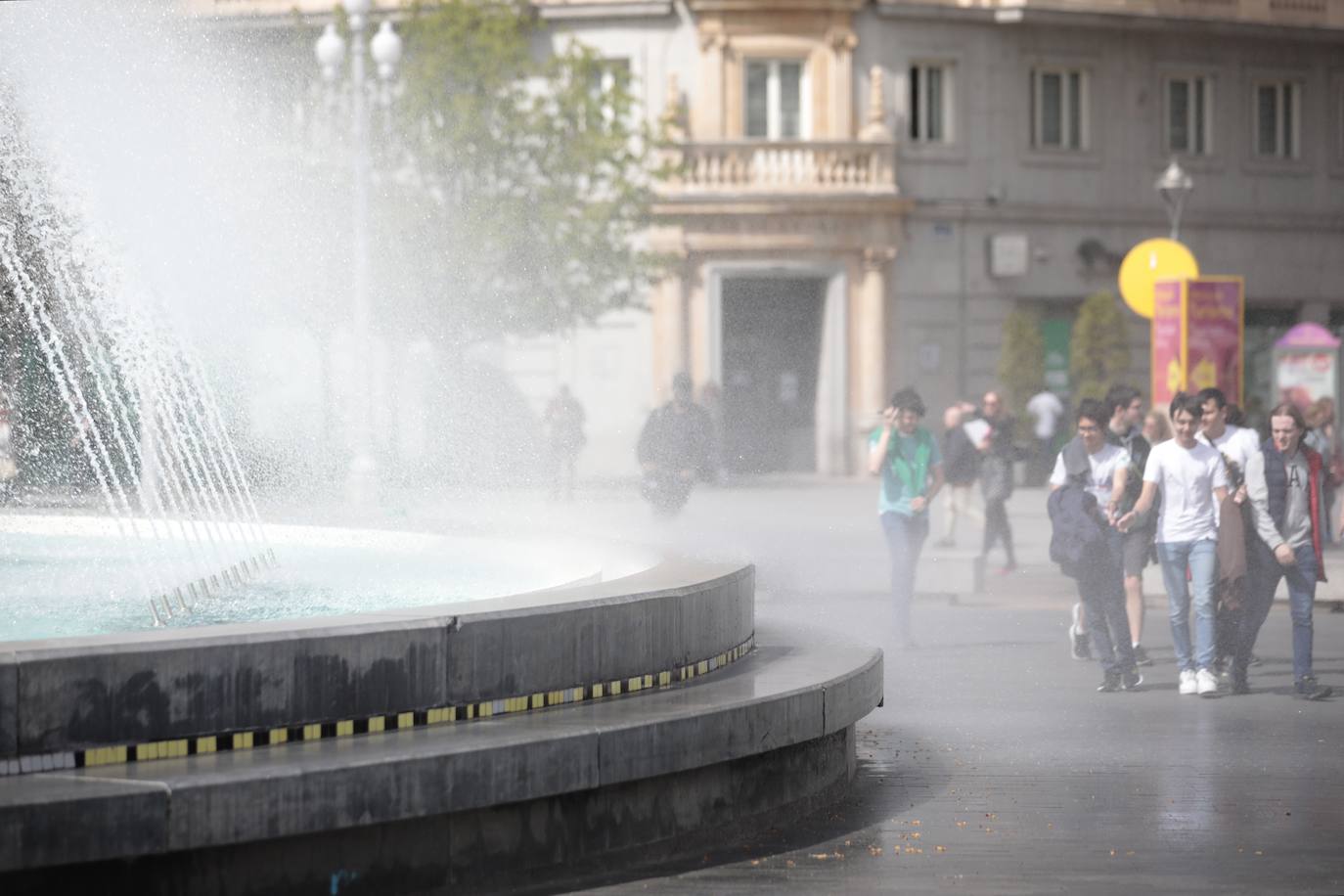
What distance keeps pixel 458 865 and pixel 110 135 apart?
9.42 m

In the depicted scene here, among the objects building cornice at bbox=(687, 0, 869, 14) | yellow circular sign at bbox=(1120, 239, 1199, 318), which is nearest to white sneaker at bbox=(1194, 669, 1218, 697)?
yellow circular sign at bbox=(1120, 239, 1199, 318)

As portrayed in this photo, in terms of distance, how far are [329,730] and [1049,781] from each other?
3562 mm

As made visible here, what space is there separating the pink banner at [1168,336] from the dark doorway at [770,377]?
57.7 feet

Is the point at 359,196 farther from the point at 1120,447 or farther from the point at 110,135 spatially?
the point at 1120,447

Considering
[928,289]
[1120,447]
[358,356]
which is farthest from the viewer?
[928,289]

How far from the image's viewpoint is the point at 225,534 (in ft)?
47.4

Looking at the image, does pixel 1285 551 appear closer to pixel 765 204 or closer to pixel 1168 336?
pixel 1168 336

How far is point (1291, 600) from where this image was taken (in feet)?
39.8

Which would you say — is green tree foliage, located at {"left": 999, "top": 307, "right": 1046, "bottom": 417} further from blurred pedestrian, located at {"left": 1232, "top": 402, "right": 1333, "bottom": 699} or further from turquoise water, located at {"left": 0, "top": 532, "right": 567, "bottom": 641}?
turquoise water, located at {"left": 0, "top": 532, "right": 567, "bottom": 641}

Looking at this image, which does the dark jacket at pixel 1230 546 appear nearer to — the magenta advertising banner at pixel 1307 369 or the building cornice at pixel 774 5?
the magenta advertising banner at pixel 1307 369

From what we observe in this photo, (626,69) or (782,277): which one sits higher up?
(626,69)

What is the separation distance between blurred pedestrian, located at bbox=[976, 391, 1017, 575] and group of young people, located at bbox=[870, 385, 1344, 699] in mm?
5847

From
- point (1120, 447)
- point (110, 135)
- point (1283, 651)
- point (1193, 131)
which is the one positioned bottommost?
point (1283, 651)

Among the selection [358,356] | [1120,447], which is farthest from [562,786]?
[358,356]
